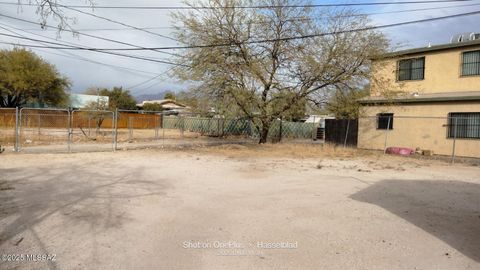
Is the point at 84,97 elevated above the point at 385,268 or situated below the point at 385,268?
above

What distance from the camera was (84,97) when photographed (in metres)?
59.3

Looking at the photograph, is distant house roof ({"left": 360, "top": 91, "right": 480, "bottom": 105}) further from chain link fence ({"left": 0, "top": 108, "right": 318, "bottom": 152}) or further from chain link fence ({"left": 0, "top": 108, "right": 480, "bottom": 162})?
chain link fence ({"left": 0, "top": 108, "right": 318, "bottom": 152})

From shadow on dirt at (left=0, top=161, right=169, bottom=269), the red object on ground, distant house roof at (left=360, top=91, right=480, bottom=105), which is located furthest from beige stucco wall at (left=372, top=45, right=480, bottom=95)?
shadow on dirt at (left=0, top=161, right=169, bottom=269)

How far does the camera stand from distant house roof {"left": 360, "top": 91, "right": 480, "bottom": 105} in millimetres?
19644

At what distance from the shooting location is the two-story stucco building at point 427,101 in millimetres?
20156

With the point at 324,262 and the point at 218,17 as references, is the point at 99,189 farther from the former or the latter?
the point at 218,17

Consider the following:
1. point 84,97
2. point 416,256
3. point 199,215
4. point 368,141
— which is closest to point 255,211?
point 199,215

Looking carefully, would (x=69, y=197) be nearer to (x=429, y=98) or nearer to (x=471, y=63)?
(x=429, y=98)

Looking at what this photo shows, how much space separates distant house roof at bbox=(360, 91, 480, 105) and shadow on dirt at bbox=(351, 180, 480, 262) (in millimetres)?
9550

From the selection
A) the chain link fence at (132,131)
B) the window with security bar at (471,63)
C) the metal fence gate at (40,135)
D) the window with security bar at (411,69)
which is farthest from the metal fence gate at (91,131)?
the window with security bar at (471,63)

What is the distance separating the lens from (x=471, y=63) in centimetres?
2081

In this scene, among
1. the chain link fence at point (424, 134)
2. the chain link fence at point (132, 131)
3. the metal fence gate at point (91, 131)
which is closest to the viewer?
the chain link fence at point (424, 134)

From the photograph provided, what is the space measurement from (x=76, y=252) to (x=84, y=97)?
58.1 m

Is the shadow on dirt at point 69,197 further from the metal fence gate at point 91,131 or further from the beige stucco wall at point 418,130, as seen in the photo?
the beige stucco wall at point 418,130
